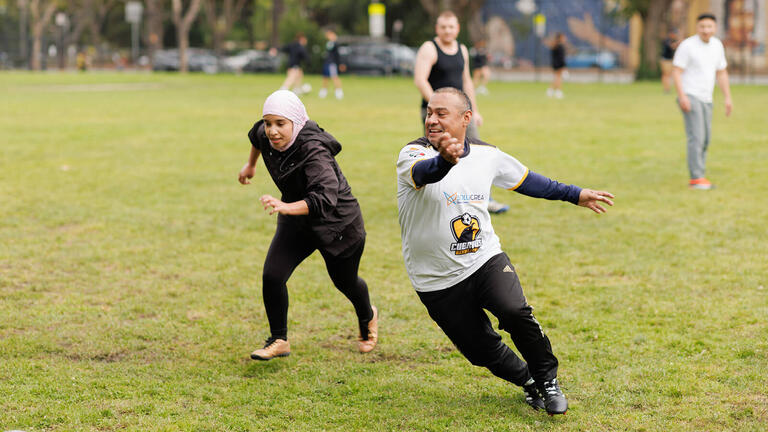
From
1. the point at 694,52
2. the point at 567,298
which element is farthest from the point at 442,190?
the point at 694,52

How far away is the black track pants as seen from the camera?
4.11m

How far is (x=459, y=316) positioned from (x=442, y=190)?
24.9 inches

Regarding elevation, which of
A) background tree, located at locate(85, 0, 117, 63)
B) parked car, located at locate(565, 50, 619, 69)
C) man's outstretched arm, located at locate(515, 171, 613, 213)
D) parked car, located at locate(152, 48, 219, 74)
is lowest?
man's outstretched arm, located at locate(515, 171, 613, 213)

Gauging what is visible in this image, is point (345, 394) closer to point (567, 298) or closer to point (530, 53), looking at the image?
point (567, 298)

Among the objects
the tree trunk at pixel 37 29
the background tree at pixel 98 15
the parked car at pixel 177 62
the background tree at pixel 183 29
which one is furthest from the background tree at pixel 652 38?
the background tree at pixel 98 15

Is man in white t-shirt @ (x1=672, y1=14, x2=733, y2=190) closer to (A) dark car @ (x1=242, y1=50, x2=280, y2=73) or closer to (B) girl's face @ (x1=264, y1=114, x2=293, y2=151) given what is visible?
(B) girl's face @ (x1=264, y1=114, x2=293, y2=151)

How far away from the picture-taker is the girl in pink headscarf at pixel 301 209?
4.69m

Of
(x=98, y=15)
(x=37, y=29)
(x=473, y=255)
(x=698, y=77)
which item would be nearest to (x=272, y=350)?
(x=473, y=255)

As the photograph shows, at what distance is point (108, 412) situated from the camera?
432 cm

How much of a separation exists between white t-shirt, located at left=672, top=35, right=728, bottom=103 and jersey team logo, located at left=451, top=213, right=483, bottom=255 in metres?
7.13

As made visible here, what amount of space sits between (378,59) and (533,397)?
3911cm

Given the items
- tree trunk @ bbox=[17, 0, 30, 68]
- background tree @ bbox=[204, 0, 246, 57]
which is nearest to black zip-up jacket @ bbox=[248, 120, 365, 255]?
background tree @ bbox=[204, 0, 246, 57]

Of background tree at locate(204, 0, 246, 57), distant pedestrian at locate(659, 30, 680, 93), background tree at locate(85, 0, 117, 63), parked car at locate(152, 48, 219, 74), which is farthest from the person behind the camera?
background tree at locate(85, 0, 117, 63)

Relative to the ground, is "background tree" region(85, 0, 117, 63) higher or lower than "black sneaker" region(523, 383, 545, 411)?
higher
